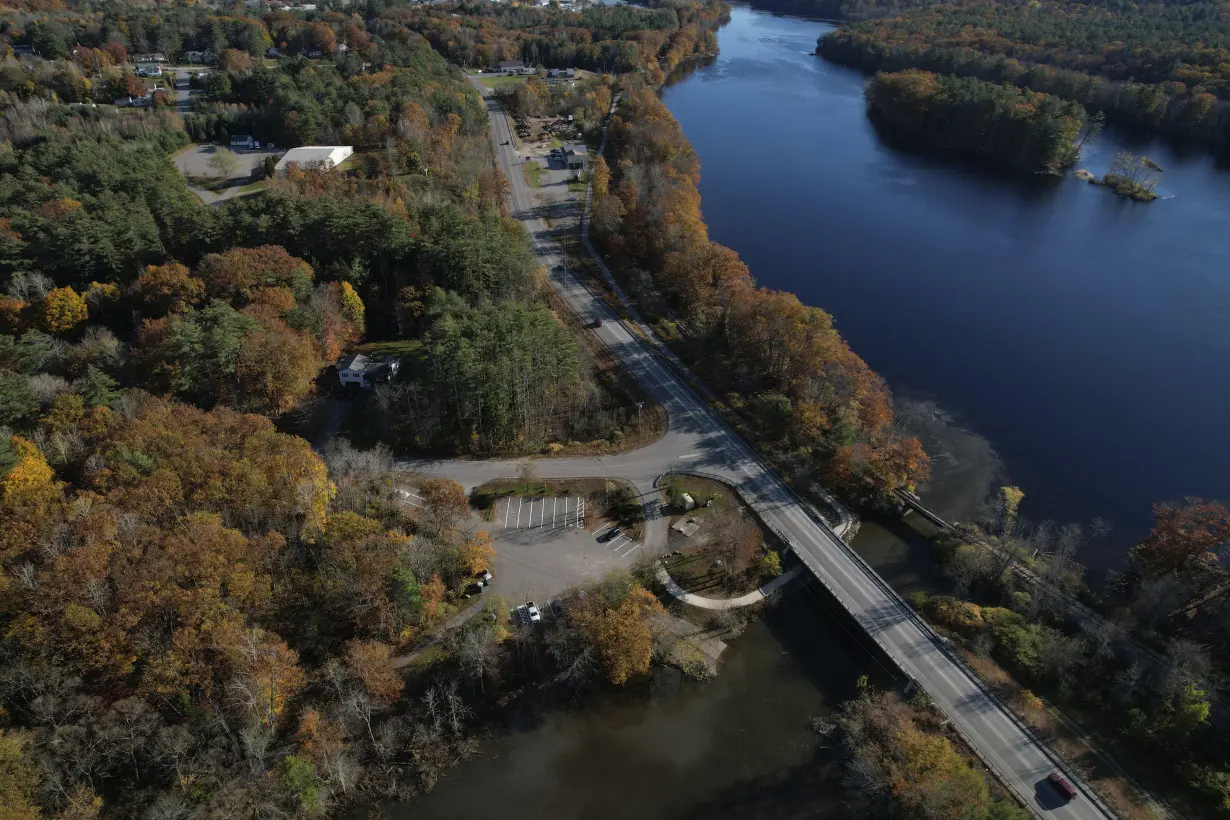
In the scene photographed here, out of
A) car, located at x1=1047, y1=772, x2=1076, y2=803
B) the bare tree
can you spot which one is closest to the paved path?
the bare tree

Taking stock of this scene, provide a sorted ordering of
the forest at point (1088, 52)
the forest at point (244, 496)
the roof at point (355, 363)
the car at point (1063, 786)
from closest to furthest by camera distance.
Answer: the forest at point (244, 496) < the car at point (1063, 786) < the roof at point (355, 363) < the forest at point (1088, 52)

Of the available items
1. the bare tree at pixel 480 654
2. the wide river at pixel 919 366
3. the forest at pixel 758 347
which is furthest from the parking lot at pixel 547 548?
the forest at pixel 758 347

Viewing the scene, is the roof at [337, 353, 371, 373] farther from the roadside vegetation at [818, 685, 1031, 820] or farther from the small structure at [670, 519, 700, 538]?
the roadside vegetation at [818, 685, 1031, 820]

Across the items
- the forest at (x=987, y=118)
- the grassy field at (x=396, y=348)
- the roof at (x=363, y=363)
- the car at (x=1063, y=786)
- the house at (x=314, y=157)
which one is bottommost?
the car at (x=1063, y=786)

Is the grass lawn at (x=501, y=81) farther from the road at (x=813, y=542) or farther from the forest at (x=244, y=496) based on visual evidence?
the road at (x=813, y=542)

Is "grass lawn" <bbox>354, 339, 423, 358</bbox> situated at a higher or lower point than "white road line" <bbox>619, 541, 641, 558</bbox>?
higher

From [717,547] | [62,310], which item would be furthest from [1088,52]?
[62,310]

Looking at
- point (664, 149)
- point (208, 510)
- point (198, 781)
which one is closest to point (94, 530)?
point (208, 510)
